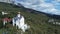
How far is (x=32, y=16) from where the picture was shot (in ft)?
8.65

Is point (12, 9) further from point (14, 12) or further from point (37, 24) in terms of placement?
point (37, 24)

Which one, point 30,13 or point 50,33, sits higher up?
point 30,13

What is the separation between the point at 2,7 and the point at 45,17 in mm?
718

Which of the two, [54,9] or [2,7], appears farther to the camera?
[2,7]

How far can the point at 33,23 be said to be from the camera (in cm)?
255

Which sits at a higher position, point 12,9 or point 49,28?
point 12,9

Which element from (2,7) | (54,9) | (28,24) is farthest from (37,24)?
(2,7)

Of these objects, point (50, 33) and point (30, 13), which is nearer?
point (50, 33)

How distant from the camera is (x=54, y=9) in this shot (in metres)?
2.53

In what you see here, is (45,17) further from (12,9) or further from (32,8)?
(12,9)

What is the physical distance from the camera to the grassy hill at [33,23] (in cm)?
244

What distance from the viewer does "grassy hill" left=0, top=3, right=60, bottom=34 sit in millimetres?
2435

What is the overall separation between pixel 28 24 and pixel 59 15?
45 cm

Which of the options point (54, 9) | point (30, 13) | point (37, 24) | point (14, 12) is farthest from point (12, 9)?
point (54, 9)
